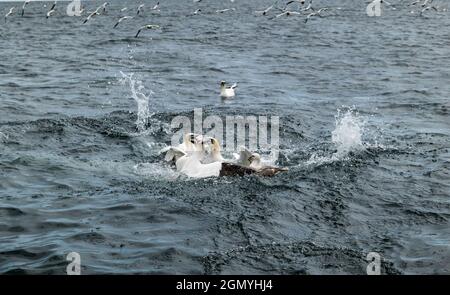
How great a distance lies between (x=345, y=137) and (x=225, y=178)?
13.6 ft

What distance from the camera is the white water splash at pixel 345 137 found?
14398mm

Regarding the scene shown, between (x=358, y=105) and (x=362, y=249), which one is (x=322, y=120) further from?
(x=362, y=249)

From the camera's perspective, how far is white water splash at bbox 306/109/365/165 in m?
14.4

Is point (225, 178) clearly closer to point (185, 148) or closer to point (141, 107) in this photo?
point (185, 148)

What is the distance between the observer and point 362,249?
984cm

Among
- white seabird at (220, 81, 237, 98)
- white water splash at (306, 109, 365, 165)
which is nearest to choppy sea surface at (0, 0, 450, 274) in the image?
white water splash at (306, 109, 365, 165)
